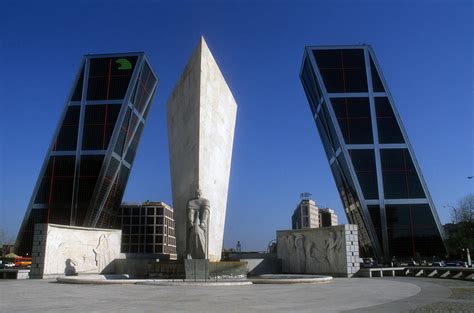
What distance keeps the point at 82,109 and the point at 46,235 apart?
101 feet

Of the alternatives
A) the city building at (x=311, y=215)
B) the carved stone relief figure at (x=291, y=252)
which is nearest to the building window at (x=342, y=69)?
the carved stone relief figure at (x=291, y=252)

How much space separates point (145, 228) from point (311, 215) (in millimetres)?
68787

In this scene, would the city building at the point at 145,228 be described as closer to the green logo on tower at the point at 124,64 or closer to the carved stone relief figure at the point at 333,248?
the green logo on tower at the point at 124,64

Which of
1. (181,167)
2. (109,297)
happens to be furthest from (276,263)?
(109,297)

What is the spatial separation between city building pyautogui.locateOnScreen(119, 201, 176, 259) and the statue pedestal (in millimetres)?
69202

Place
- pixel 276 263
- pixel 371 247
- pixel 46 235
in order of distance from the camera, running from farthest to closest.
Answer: pixel 371 247 → pixel 276 263 → pixel 46 235

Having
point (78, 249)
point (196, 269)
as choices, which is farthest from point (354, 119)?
point (196, 269)

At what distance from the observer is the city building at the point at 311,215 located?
13256 cm

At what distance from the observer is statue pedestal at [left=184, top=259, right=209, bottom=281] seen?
50.0ft

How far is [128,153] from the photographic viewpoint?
170ft

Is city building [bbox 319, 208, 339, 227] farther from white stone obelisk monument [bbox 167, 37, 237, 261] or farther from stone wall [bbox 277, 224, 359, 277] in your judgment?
white stone obelisk monument [bbox 167, 37, 237, 261]

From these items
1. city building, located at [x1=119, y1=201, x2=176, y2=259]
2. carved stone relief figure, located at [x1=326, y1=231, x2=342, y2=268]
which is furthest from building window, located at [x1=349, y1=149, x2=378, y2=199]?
city building, located at [x1=119, y1=201, x2=176, y2=259]

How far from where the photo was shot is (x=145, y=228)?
83625 mm

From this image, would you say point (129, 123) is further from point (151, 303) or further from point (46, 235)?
point (151, 303)
